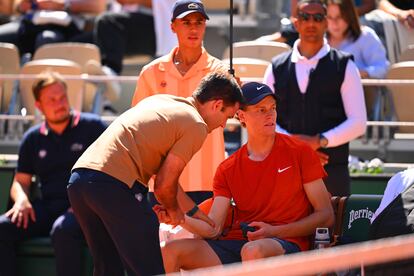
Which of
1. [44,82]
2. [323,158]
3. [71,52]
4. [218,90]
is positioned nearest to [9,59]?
[71,52]

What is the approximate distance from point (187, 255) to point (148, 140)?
0.77 metres

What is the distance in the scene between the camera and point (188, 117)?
5.41 meters

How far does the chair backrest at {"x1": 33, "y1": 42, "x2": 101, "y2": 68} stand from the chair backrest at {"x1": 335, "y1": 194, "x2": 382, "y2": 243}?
161 inches

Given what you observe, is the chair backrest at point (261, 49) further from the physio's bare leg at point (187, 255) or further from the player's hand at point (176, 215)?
the player's hand at point (176, 215)

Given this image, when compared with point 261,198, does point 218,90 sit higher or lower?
higher

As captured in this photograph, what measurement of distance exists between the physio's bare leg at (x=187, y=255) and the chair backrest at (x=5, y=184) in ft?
7.17

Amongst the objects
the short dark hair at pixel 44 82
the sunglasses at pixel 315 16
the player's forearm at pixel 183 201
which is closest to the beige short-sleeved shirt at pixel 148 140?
the player's forearm at pixel 183 201

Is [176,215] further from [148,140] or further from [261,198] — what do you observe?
[261,198]

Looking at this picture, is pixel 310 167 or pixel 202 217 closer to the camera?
pixel 202 217

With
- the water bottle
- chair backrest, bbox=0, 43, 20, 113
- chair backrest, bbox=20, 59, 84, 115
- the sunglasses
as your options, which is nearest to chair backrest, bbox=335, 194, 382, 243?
the water bottle

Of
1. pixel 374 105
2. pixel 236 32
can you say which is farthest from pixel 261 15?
pixel 374 105

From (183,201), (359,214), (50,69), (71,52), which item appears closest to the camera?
(183,201)

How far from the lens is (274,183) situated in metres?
6.02

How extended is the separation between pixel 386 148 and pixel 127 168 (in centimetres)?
322
